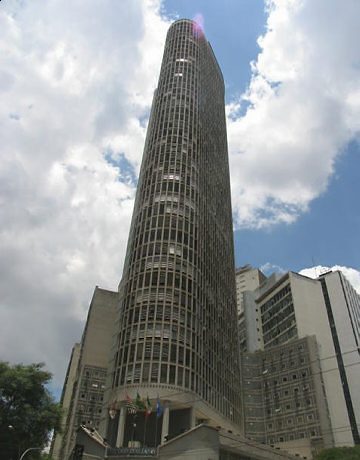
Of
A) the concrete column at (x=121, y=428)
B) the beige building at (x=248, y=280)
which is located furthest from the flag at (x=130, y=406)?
the beige building at (x=248, y=280)

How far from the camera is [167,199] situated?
2859 inches

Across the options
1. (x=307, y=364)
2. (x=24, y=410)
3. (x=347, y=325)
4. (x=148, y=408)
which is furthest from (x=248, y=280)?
(x=24, y=410)

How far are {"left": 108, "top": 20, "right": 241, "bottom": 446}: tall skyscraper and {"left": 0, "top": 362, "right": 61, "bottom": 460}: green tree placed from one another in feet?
31.2

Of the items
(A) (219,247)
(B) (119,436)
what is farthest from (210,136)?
(B) (119,436)

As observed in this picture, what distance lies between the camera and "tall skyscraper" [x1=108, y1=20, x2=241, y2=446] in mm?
54969

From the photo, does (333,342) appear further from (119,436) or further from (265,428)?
(119,436)

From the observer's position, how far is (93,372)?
105125 millimetres

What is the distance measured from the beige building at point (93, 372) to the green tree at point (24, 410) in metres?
51.0

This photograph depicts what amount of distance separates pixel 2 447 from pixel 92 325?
68.2 m

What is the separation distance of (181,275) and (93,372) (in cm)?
5418

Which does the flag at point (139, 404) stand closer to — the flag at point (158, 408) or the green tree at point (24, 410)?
the flag at point (158, 408)

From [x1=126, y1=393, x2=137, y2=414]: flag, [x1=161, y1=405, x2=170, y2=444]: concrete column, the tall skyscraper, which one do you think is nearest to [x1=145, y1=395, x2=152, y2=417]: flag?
[x1=126, y1=393, x2=137, y2=414]: flag

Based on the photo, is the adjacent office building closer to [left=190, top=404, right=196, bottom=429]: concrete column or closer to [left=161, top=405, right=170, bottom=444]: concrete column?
[left=190, top=404, right=196, bottom=429]: concrete column

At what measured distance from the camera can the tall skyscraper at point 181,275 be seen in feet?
180
